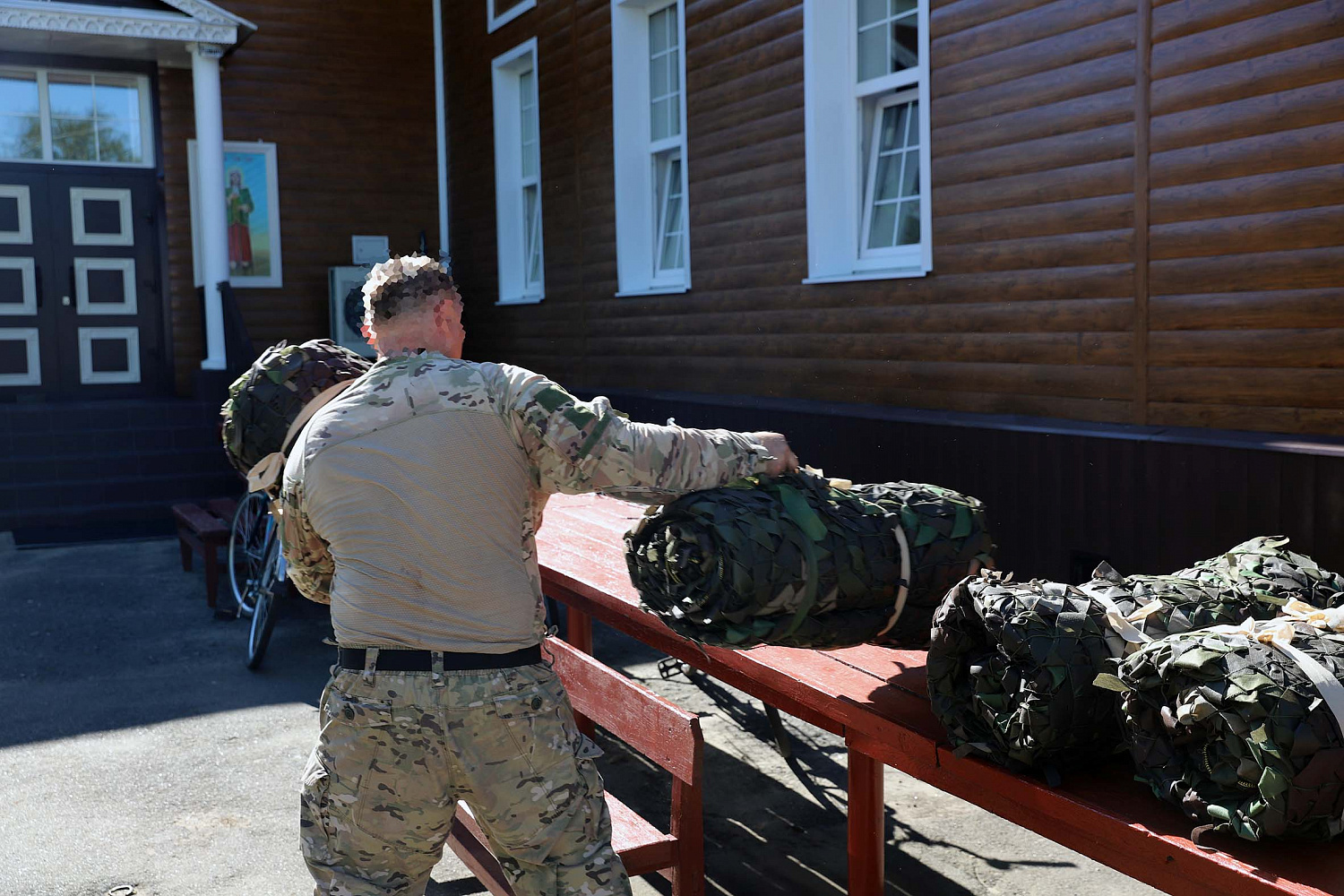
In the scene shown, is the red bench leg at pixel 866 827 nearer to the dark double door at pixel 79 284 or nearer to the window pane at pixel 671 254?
the window pane at pixel 671 254

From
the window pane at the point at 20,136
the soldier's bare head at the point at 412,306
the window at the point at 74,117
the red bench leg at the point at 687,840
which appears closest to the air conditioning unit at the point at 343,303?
the window at the point at 74,117

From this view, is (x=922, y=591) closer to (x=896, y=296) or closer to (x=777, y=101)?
(x=896, y=296)

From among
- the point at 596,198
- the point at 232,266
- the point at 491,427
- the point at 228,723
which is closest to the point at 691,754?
the point at 491,427

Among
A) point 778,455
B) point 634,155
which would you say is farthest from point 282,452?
point 634,155

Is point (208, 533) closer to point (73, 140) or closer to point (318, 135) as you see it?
point (73, 140)

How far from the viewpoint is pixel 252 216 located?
13.0 m

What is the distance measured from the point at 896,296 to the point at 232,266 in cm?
860

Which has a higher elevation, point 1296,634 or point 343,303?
point 343,303

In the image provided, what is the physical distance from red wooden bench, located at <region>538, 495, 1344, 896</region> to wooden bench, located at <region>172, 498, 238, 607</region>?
416cm

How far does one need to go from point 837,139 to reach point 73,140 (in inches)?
340

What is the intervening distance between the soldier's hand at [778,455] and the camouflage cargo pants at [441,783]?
2.24 ft

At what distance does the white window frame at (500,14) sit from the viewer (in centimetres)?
1157

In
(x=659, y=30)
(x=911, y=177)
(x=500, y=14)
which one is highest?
(x=500, y=14)

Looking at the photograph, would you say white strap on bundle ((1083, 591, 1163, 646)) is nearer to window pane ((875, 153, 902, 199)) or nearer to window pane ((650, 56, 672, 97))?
window pane ((875, 153, 902, 199))
